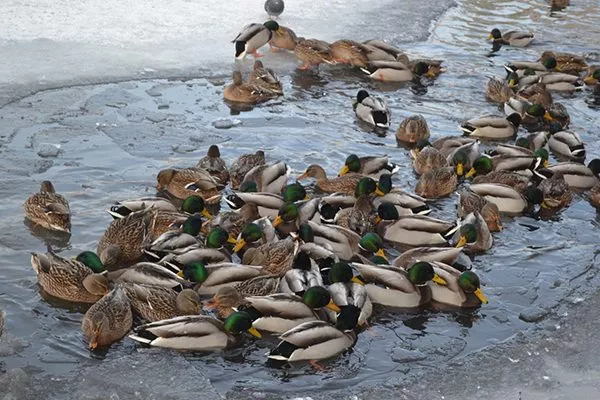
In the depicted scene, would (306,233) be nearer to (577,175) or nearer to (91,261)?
(91,261)

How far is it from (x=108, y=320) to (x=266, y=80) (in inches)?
201

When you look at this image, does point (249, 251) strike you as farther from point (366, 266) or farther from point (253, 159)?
point (253, 159)

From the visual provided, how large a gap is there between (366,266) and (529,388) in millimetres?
1470

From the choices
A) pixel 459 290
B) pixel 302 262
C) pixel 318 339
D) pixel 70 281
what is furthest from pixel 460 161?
pixel 70 281

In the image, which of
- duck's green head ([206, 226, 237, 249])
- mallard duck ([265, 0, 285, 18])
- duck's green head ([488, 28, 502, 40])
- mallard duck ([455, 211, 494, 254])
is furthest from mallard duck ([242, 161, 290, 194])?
duck's green head ([488, 28, 502, 40])

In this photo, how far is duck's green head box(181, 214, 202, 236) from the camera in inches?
270

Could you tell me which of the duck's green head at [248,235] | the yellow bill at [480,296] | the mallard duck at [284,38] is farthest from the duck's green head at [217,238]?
the mallard duck at [284,38]

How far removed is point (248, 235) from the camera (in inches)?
271

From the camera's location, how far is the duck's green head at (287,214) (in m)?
7.24

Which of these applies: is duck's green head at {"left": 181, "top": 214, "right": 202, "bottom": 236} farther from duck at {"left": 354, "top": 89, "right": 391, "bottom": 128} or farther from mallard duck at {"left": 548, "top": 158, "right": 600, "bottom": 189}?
mallard duck at {"left": 548, "top": 158, "right": 600, "bottom": 189}

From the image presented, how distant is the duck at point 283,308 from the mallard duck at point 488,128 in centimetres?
409

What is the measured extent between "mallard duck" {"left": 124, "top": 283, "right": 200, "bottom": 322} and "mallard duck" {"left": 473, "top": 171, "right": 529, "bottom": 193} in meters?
3.38

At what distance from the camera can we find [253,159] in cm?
819

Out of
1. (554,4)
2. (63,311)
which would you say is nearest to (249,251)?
(63,311)
